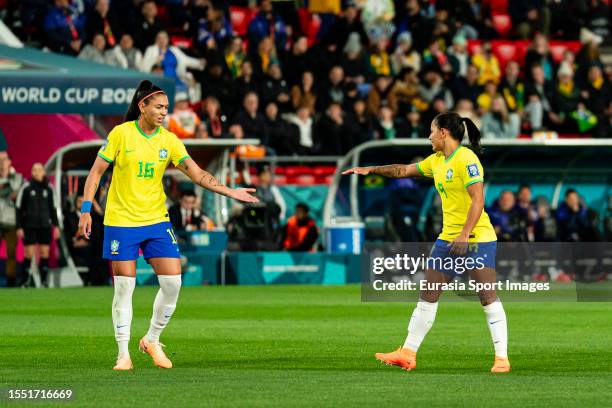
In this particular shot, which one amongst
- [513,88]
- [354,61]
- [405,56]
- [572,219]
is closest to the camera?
[572,219]

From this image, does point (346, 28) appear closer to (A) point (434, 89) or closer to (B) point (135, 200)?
(A) point (434, 89)

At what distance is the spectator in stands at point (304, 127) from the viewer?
29.8 meters

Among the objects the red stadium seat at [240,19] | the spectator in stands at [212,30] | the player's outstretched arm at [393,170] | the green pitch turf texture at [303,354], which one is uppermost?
the red stadium seat at [240,19]

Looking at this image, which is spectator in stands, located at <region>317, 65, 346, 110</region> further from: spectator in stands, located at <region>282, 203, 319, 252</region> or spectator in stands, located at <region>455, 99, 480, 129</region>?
spectator in stands, located at <region>282, 203, 319, 252</region>

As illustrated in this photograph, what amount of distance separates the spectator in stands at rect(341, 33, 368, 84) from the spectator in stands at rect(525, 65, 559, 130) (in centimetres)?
337

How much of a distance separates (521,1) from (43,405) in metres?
28.4

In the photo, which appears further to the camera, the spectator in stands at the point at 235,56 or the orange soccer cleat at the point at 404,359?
the spectator in stands at the point at 235,56

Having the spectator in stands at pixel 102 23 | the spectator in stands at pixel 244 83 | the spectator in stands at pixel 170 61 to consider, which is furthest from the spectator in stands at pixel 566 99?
the spectator in stands at pixel 102 23

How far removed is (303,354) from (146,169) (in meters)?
2.53

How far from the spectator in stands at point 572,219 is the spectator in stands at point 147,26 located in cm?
798

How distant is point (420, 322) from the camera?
41.4 feet

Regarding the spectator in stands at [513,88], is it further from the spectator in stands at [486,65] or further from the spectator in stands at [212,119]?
the spectator in stands at [212,119]

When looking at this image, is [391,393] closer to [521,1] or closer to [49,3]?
[49,3]

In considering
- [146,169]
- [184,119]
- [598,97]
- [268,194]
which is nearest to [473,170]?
[146,169]
